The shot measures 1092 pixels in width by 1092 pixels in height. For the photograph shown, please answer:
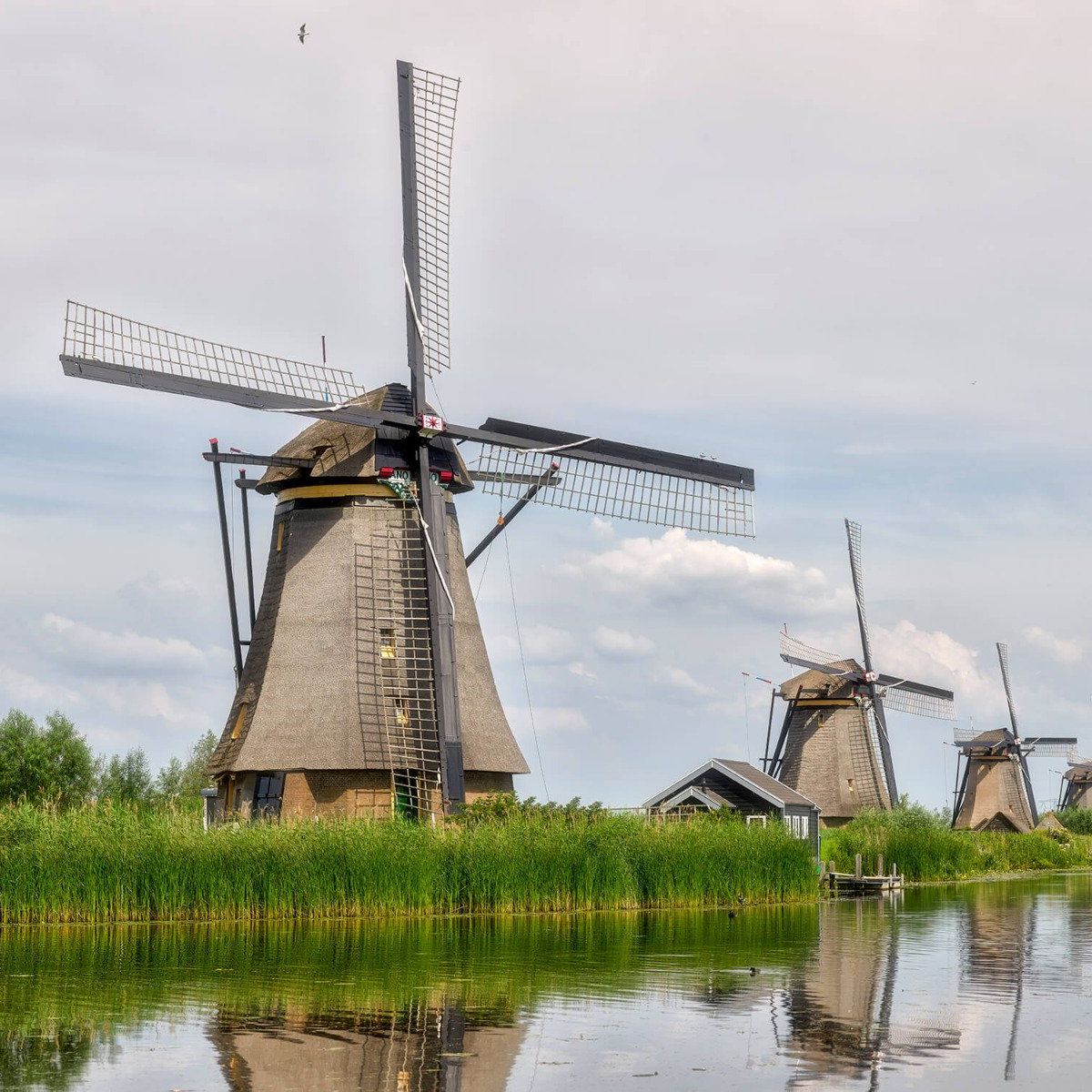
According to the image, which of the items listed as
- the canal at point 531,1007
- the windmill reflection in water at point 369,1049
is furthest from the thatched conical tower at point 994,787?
the windmill reflection in water at point 369,1049

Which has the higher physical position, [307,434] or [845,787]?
[307,434]

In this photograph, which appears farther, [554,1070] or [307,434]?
[307,434]

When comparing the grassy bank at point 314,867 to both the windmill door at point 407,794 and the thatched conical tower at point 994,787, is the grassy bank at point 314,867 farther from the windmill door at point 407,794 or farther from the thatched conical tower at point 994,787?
the thatched conical tower at point 994,787

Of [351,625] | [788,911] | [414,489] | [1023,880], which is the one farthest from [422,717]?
[1023,880]

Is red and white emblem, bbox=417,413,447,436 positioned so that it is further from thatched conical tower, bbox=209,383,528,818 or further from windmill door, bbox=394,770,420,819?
windmill door, bbox=394,770,420,819

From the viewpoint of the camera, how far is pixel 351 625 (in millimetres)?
26234

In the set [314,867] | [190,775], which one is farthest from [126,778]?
[314,867]

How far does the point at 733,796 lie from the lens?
37.0 m

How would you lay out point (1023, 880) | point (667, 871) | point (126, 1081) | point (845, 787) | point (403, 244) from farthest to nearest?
1. point (845, 787)
2. point (1023, 880)
3. point (403, 244)
4. point (667, 871)
5. point (126, 1081)

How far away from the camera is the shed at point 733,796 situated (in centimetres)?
3628

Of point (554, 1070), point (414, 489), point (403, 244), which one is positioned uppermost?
point (403, 244)

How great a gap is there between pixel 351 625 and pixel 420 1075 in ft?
53.7

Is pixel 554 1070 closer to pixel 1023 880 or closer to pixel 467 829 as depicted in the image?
pixel 467 829

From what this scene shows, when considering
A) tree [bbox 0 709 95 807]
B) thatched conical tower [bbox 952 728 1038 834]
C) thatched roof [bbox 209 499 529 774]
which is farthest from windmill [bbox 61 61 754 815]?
thatched conical tower [bbox 952 728 1038 834]
